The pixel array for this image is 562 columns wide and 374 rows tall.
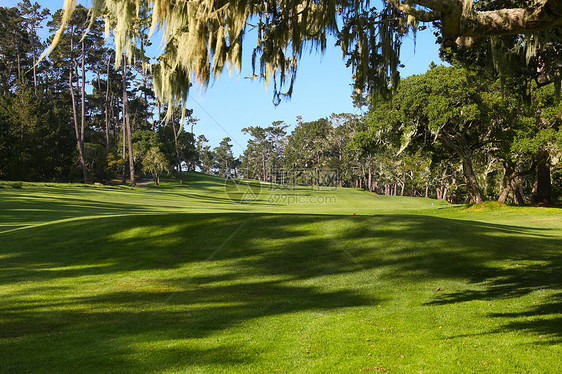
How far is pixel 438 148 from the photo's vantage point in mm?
27469

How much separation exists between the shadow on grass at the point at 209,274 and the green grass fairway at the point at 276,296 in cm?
4

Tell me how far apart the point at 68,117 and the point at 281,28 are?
55773 mm

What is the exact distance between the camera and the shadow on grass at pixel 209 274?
19.9 ft

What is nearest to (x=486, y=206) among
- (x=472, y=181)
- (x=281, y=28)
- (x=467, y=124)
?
(x=472, y=181)

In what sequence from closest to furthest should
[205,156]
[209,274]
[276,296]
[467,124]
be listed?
[276,296]
[209,274]
[467,124]
[205,156]

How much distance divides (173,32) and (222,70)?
93cm

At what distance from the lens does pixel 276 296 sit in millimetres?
8461

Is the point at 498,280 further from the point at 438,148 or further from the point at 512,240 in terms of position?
the point at 438,148

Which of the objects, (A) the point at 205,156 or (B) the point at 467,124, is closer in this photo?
(B) the point at 467,124

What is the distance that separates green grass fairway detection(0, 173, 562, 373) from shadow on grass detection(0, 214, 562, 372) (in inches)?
1.6

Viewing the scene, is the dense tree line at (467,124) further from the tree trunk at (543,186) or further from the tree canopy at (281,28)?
the tree canopy at (281,28)

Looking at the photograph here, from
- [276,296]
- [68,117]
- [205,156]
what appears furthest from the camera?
[205,156]

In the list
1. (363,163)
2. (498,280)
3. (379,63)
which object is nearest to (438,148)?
(498,280)

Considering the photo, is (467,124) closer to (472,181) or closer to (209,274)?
(472,181)
